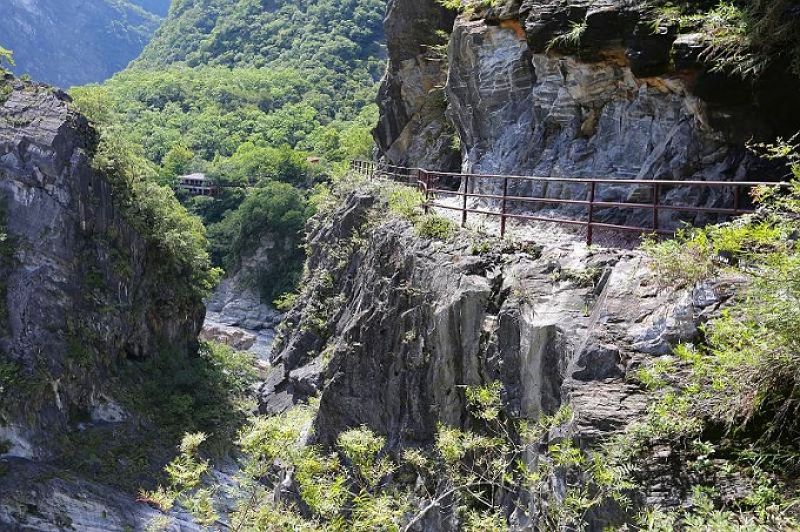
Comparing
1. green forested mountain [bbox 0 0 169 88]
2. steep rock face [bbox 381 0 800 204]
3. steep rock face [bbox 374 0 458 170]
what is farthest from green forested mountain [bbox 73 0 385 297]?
green forested mountain [bbox 0 0 169 88]

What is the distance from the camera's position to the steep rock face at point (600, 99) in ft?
34.5

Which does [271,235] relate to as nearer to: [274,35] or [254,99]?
[254,99]

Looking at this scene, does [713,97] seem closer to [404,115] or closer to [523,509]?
[523,509]

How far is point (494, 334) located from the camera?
8.83 m

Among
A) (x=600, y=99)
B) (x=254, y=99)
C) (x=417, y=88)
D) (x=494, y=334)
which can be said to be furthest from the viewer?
(x=254, y=99)

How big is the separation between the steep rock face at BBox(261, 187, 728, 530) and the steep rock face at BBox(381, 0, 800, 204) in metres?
Answer: 3.16

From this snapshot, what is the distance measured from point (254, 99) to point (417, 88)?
66219mm

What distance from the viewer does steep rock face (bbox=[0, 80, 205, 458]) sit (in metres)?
25.4

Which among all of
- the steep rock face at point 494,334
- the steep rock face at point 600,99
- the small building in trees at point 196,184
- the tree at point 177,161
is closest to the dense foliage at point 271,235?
the small building in trees at point 196,184

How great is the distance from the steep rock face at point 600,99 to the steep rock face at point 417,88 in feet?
22.0

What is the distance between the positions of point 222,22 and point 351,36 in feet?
91.0

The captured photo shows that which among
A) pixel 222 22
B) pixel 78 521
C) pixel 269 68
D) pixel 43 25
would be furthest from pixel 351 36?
pixel 43 25

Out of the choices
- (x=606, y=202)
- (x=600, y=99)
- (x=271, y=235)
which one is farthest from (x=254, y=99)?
(x=606, y=202)

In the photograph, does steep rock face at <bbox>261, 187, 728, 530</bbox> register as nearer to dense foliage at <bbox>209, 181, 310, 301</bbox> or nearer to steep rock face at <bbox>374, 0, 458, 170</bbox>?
steep rock face at <bbox>374, 0, 458, 170</bbox>
